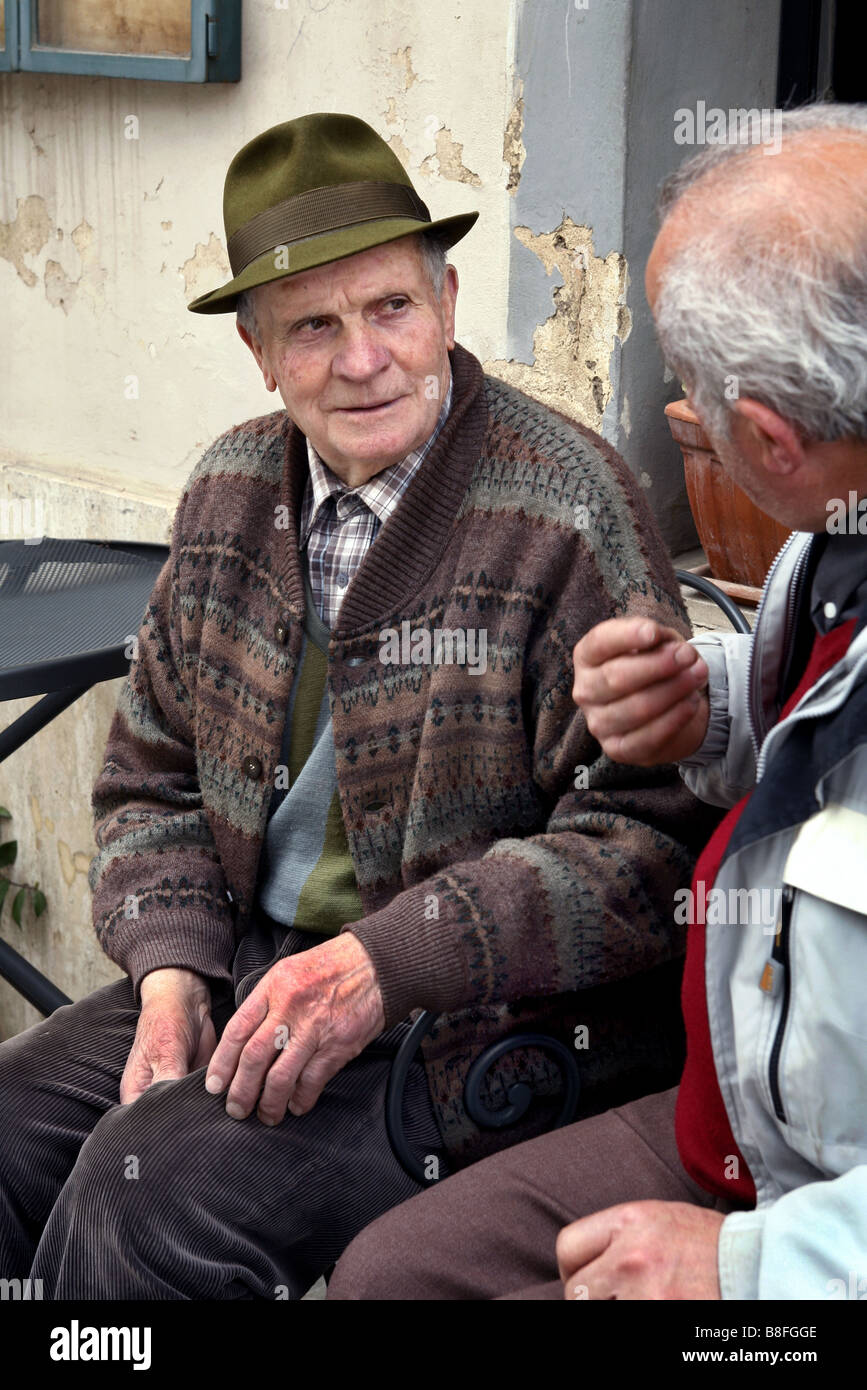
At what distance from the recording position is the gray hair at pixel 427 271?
182 centimetres

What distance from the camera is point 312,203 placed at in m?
1.75

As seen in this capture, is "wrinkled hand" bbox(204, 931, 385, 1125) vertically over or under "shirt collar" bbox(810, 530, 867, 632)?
under

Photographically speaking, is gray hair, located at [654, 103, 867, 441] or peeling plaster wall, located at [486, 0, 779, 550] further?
peeling plaster wall, located at [486, 0, 779, 550]

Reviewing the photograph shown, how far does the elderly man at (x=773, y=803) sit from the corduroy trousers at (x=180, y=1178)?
21cm

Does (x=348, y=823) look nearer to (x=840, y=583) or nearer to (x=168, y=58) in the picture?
(x=840, y=583)

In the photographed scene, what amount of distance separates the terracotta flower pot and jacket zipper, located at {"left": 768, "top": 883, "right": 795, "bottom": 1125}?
1.31m

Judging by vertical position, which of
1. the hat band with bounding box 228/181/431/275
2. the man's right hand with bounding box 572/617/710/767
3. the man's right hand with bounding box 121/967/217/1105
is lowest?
the man's right hand with bounding box 121/967/217/1105

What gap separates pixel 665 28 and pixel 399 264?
3.36 ft

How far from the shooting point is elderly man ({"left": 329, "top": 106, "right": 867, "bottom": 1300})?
1.12 metres

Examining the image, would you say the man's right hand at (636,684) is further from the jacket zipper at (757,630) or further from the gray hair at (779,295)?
the gray hair at (779,295)

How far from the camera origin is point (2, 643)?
2.42 metres

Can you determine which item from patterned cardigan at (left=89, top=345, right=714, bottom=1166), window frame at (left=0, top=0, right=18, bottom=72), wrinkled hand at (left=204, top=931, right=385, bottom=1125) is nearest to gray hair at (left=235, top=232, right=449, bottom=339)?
patterned cardigan at (left=89, top=345, right=714, bottom=1166)

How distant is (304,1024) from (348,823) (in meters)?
0.31

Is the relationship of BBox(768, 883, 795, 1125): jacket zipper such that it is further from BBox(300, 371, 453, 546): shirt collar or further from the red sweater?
BBox(300, 371, 453, 546): shirt collar
